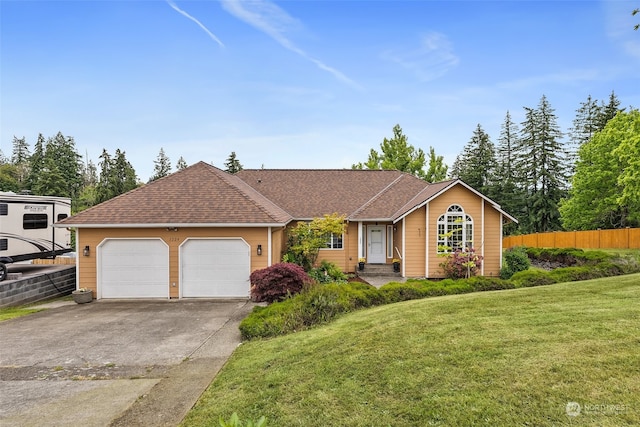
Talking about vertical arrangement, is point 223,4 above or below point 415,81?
above

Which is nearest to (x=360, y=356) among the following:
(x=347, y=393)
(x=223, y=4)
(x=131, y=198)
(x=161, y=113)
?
(x=347, y=393)

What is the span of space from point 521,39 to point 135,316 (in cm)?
1979

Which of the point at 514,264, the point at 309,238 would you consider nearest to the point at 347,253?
the point at 309,238

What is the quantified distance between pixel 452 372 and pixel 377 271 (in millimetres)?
13760

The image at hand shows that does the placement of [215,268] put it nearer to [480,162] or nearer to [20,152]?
[480,162]

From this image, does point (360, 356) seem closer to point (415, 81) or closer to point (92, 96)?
point (415, 81)

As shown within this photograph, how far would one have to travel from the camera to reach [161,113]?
22.4 metres

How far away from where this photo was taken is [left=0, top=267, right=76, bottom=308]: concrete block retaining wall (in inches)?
475

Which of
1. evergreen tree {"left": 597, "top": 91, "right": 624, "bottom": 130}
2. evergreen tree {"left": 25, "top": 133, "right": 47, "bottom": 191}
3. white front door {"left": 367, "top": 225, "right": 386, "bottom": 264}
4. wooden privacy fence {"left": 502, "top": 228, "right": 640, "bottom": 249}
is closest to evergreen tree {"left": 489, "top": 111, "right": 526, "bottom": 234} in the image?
evergreen tree {"left": 597, "top": 91, "right": 624, "bottom": 130}

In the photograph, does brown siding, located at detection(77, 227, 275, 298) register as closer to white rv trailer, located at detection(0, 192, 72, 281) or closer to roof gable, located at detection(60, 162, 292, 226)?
roof gable, located at detection(60, 162, 292, 226)

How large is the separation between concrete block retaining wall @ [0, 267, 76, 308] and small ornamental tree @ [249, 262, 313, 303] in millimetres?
8871

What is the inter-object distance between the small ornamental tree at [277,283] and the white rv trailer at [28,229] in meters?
9.25

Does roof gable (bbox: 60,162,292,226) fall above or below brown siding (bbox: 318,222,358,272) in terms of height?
above

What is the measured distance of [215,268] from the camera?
13383 millimetres
